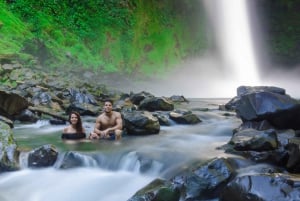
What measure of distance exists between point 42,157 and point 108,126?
118 inches

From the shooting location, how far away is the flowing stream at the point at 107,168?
21.0ft

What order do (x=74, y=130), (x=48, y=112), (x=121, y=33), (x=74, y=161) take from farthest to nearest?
(x=121, y=33) < (x=48, y=112) < (x=74, y=130) < (x=74, y=161)

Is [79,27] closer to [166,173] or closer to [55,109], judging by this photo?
[55,109]

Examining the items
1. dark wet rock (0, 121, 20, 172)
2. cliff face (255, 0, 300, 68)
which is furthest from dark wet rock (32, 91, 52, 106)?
cliff face (255, 0, 300, 68)

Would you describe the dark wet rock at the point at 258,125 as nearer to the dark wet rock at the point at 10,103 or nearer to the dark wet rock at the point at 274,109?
the dark wet rock at the point at 274,109

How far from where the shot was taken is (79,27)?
3550 centimetres

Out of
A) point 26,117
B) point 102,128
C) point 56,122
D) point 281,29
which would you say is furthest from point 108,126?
point 281,29

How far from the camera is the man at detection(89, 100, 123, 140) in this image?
968cm

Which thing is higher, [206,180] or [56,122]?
[56,122]

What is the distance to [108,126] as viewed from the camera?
1012cm

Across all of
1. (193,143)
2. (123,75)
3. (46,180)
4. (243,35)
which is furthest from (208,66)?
(46,180)

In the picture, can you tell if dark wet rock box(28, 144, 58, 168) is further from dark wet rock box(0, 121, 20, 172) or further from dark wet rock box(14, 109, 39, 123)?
dark wet rock box(14, 109, 39, 123)

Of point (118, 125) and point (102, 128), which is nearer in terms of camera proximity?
point (118, 125)

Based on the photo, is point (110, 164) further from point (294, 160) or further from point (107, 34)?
point (107, 34)
